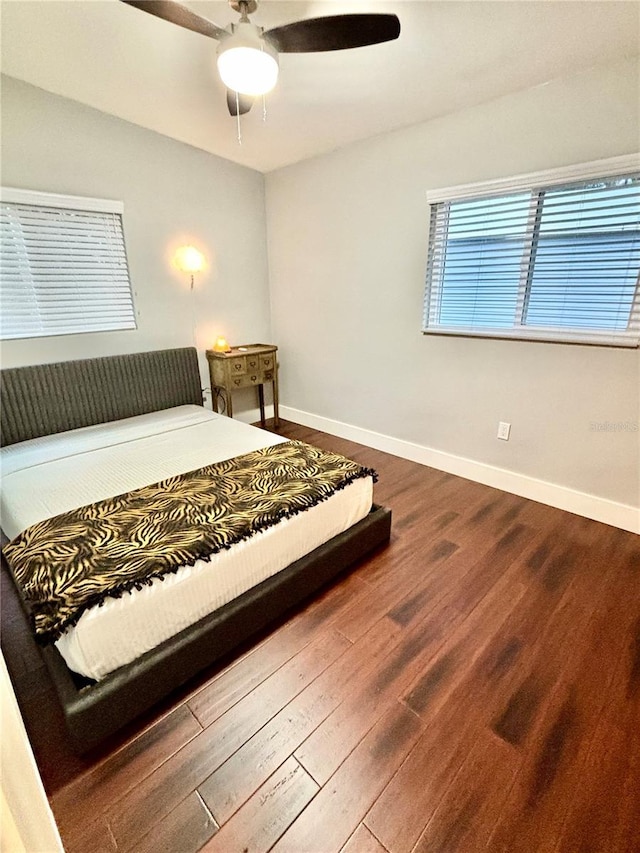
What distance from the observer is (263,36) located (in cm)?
154

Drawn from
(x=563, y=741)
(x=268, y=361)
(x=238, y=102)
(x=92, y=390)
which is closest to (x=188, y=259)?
(x=268, y=361)

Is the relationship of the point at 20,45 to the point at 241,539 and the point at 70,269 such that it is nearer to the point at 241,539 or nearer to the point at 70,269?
the point at 70,269

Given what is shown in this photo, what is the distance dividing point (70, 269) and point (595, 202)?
3.50 m

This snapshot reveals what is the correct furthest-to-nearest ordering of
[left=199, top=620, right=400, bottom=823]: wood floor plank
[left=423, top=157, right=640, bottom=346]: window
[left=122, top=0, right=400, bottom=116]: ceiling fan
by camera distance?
[left=423, top=157, right=640, bottom=346]: window, [left=122, top=0, right=400, bottom=116]: ceiling fan, [left=199, top=620, right=400, bottom=823]: wood floor plank

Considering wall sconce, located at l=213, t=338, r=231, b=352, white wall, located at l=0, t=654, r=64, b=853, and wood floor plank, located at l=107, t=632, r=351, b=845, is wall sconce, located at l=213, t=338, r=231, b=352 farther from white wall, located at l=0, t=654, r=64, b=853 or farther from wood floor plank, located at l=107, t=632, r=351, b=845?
white wall, located at l=0, t=654, r=64, b=853

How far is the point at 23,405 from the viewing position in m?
2.72

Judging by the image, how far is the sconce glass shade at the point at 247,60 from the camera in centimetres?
148

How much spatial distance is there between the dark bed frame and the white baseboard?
3.72 feet

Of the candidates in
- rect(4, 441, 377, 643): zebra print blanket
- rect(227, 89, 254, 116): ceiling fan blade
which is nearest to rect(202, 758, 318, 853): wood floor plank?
rect(4, 441, 377, 643): zebra print blanket

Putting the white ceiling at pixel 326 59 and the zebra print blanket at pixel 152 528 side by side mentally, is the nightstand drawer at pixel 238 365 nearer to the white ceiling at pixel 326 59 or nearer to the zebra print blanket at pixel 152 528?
the zebra print blanket at pixel 152 528

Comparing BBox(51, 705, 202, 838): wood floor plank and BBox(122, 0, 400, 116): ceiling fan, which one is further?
BBox(122, 0, 400, 116): ceiling fan

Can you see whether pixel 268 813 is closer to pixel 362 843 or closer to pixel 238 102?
pixel 362 843

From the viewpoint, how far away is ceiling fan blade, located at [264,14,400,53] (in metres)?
1.41

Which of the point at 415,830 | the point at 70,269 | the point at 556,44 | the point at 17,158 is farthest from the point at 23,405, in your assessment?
the point at 556,44
